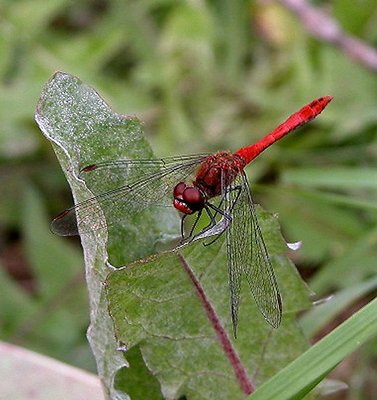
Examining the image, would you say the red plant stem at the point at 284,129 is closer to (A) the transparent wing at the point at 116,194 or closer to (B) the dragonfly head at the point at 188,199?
(B) the dragonfly head at the point at 188,199

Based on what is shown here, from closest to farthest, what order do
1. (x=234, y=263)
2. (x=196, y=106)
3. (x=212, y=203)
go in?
(x=234, y=263), (x=212, y=203), (x=196, y=106)

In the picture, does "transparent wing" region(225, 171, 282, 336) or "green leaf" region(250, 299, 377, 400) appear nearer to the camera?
"green leaf" region(250, 299, 377, 400)

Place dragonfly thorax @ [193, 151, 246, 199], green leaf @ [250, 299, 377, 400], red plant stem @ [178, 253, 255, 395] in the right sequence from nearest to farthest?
green leaf @ [250, 299, 377, 400]
red plant stem @ [178, 253, 255, 395]
dragonfly thorax @ [193, 151, 246, 199]

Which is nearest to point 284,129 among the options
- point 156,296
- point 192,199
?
point 192,199

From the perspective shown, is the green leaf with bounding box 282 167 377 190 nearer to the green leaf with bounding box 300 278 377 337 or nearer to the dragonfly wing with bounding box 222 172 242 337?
the green leaf with bounding box 300 278 377 337

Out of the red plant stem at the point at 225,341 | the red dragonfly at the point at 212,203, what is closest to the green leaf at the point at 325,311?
the red dragonfly at the point at 212,203

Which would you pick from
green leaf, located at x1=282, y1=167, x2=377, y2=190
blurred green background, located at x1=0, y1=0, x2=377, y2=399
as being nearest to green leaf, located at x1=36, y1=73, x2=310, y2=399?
green leaf, located at x1=282, y1=167, x2=377, y2=190

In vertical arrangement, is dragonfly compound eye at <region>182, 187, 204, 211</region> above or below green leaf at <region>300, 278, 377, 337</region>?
above

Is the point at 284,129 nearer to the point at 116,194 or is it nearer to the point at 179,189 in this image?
the point at 179,189
